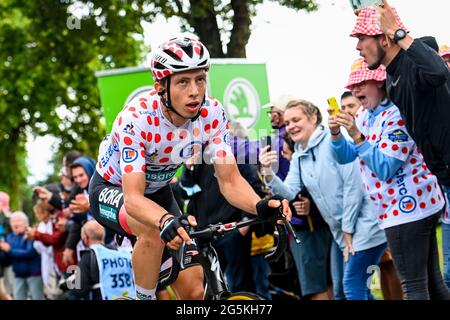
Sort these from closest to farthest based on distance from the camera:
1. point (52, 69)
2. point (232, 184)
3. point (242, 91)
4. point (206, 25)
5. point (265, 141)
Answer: point (232, 184)
point (265, 141)
point (242, 91)
point (206, 25)
point (52, 69)

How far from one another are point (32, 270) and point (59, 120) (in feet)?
52.5

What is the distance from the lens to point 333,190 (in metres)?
7.37

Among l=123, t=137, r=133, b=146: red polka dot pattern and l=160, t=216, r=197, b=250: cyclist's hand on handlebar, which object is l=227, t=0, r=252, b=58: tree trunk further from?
l=160, t=216, r=197, b=250: cyclist's hand on handlebar

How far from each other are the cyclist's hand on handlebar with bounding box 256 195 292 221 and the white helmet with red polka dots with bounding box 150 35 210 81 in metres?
0.92

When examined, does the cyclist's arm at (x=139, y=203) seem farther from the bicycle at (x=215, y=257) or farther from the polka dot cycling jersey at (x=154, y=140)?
the bicycle at (x=215, y=257)

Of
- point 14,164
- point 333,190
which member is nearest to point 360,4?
point 333,190

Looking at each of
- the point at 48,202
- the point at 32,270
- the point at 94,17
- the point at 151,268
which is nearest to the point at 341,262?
the point at 151,268

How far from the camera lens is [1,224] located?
13.1 metres

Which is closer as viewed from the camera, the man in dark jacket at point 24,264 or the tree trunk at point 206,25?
the man in dark jacket at point 24,264

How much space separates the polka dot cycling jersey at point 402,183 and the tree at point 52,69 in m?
11.9

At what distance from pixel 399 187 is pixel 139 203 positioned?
83.7 inches

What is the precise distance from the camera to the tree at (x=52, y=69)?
61.2ft

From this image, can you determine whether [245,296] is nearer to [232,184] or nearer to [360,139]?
[232,184]

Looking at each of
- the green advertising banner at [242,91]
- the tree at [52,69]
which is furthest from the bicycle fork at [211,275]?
the tree at [52,69]
